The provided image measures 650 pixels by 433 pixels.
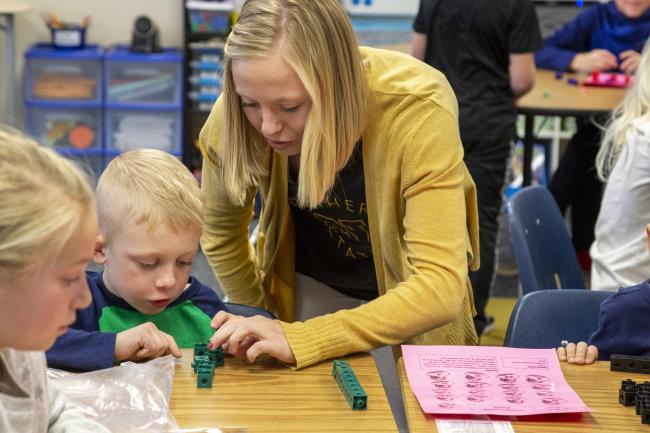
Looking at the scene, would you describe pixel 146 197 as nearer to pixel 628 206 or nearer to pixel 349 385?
pixel 349 385

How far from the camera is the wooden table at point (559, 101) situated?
3912 millimetres

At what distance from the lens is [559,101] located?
4.04m

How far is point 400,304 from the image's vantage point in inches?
69.1

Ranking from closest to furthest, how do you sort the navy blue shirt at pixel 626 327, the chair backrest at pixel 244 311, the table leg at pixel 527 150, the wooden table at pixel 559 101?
the navy blue shirt at pixel 626 327 < the chair backrest at pixel 244 311 < the wooden table at pixel 559 101 < the table leg at pixel 527 150

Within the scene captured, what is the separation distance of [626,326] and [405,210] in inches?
17.6

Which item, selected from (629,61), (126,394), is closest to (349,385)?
(126,394)

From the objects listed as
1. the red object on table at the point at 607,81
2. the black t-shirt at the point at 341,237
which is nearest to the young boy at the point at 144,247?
the black t-shirt at the point at 341,237

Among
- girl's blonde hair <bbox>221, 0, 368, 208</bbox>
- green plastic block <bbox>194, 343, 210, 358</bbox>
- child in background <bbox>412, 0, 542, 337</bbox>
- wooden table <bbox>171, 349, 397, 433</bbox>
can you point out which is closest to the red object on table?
child in background <bbox>412, 0, 542, 337</bbox>

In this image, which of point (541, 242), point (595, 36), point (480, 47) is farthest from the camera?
point (595, 36)

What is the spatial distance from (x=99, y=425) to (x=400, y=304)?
0.59 metres

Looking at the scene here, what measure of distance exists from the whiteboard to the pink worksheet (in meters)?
4.02

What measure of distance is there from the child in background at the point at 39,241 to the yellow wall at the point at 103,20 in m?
4.62

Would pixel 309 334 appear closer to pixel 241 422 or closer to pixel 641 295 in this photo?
pixel 241 422

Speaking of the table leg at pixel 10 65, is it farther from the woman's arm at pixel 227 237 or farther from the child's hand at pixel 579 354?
the child's hand at pixel 579 354
